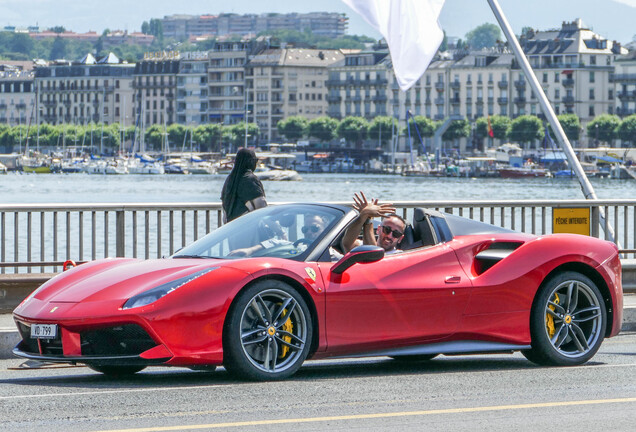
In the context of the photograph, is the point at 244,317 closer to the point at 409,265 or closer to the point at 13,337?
the point at 409,265

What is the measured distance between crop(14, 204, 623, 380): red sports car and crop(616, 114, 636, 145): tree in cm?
18462

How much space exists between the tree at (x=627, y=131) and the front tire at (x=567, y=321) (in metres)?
184

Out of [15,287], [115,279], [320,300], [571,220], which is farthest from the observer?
[571,220]

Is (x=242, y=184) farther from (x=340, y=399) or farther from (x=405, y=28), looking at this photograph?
(x=340, y=399)

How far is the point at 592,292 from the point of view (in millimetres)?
9852

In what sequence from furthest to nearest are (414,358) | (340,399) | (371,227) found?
(414,358) → (371,227) → (340,399)

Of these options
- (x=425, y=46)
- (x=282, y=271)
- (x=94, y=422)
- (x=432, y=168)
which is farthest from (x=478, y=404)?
(x=432, y=168)

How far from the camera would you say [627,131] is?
623 feet

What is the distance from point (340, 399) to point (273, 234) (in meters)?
1.71

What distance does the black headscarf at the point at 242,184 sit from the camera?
12.5 m

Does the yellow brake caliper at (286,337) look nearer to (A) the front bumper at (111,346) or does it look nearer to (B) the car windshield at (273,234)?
(B) the car windshield at (273,234)

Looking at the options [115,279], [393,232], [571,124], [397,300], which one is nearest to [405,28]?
[393,232]

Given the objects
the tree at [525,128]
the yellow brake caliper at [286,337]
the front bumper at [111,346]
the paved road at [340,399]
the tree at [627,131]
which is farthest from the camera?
the tree at [525,128]

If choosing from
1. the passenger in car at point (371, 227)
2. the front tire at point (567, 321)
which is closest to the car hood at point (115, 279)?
the passenger in car at point (371, 227)
